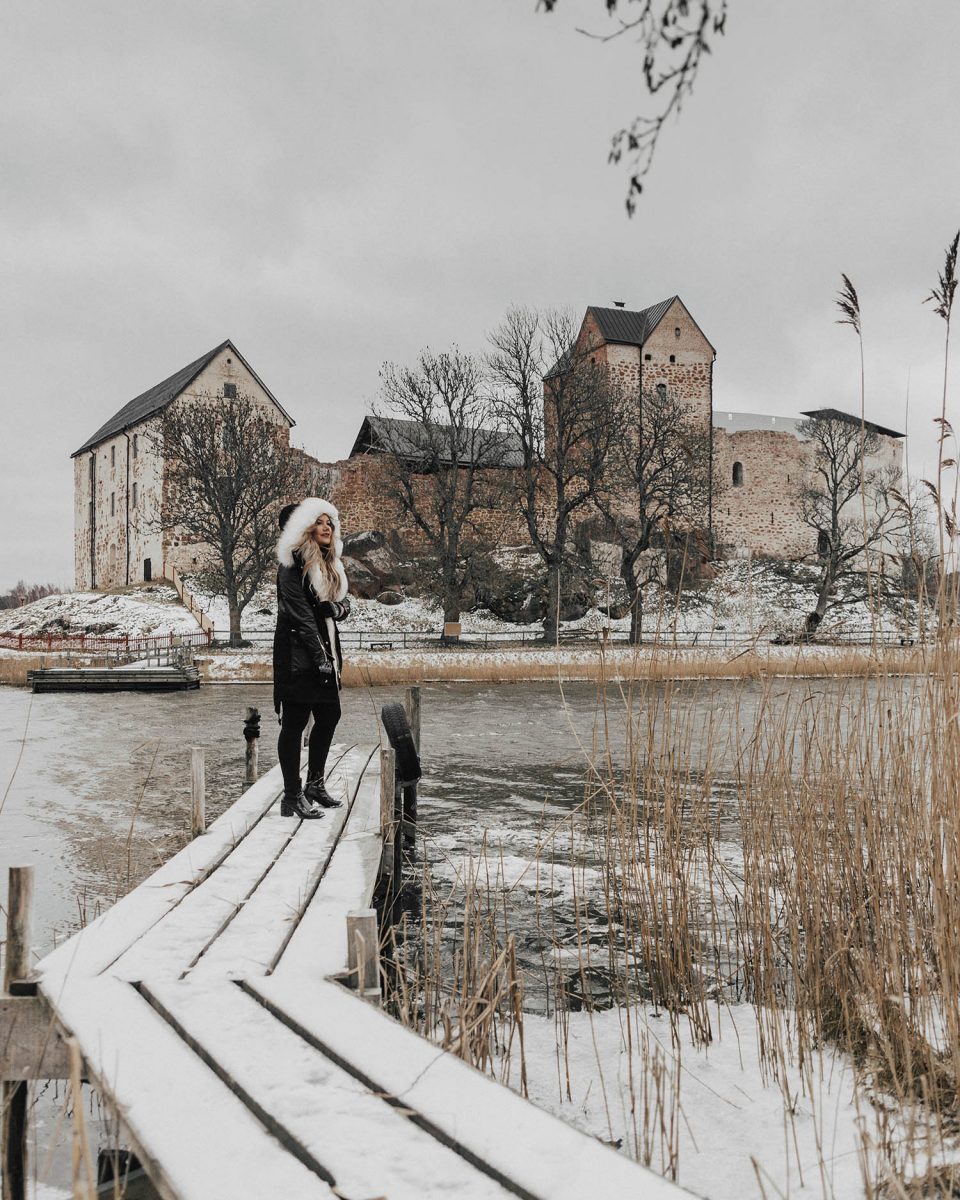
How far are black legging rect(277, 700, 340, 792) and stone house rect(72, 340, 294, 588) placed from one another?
26997mm

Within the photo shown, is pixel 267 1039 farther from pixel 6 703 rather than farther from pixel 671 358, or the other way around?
pixel 671 358

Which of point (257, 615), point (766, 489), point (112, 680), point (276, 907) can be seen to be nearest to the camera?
point (276, 907)

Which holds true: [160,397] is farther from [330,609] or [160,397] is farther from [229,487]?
[330,609]

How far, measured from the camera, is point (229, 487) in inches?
1049

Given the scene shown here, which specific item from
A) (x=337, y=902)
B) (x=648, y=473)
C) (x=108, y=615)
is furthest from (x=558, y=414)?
(x=337, y=902)

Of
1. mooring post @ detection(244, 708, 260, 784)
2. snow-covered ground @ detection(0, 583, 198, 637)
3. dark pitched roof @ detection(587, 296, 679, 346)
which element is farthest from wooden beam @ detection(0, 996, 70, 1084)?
dark pitched roof @ detection(587, 296, 679, 346)

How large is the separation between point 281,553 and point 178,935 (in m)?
1.95

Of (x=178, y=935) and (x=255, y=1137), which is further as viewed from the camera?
(x=178, y=935)

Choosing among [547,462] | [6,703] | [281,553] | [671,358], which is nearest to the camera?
[281,553]

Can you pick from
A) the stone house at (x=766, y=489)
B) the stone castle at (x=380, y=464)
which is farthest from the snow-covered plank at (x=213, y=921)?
the stone house at (x=766, y=489)

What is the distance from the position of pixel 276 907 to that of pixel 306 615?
1.48m

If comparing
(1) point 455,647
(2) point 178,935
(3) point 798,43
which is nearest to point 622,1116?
(2) point 178,935

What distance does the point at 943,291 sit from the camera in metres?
2.57

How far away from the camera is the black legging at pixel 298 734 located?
14.9 feet
